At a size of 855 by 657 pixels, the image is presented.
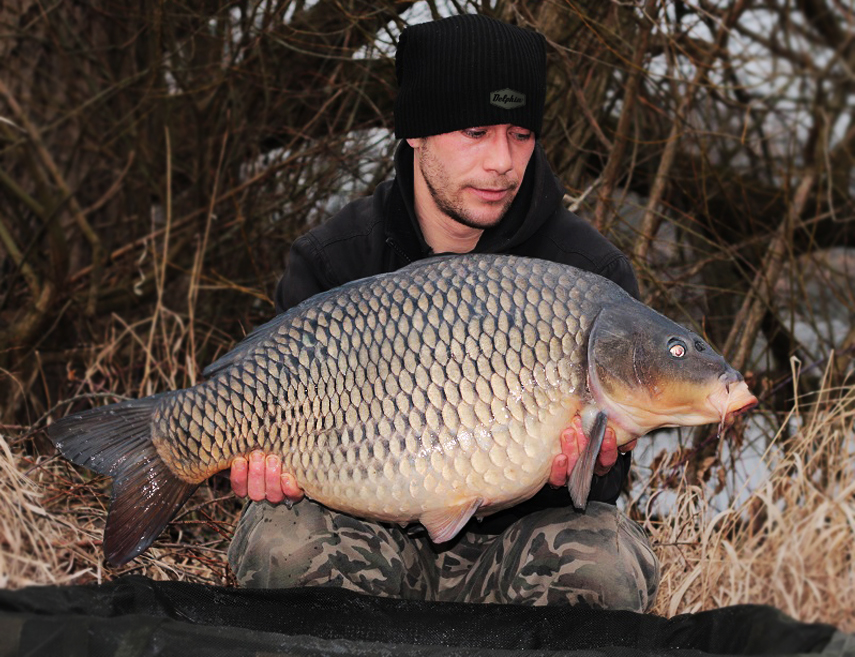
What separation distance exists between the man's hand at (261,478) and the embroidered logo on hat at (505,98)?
2.27 feet

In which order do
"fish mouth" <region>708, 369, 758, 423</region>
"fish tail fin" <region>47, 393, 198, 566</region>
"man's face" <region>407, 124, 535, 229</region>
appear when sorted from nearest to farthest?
"fish mouth" <region>708, 369, 758, 423</region>, "fish tail fin" <region>47, 393, 198, 566</region>, "man's face" <region>407, 124, 535, 229</region>

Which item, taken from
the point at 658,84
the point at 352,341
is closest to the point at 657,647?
the point at 352,341

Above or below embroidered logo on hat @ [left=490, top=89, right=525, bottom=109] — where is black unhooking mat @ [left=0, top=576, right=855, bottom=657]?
below

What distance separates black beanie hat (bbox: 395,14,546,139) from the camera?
6.03 feet

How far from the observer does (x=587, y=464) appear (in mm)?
1488

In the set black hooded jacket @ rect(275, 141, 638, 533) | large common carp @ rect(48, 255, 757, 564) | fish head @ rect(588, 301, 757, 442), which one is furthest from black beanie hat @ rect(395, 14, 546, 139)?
fish head @ rect(588, 301, 757, 442)

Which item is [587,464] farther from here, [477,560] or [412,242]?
[412,242]

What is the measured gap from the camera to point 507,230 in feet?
6.21

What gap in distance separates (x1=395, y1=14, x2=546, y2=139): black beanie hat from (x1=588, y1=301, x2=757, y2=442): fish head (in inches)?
19.0

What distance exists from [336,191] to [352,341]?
1694mm

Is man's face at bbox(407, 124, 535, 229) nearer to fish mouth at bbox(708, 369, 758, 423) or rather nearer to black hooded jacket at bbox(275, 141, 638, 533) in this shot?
black hooded jacket at bbox(275, 141, 638, 533)

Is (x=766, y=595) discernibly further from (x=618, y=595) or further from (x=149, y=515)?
(x=149, y=515)

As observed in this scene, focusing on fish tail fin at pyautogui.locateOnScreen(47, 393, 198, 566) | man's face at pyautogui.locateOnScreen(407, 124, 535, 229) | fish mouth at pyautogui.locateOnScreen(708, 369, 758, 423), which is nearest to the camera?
fish mouth at pyautogui.locateOnScreen(708, 369, 758, 423)

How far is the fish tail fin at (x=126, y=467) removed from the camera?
1580mm
